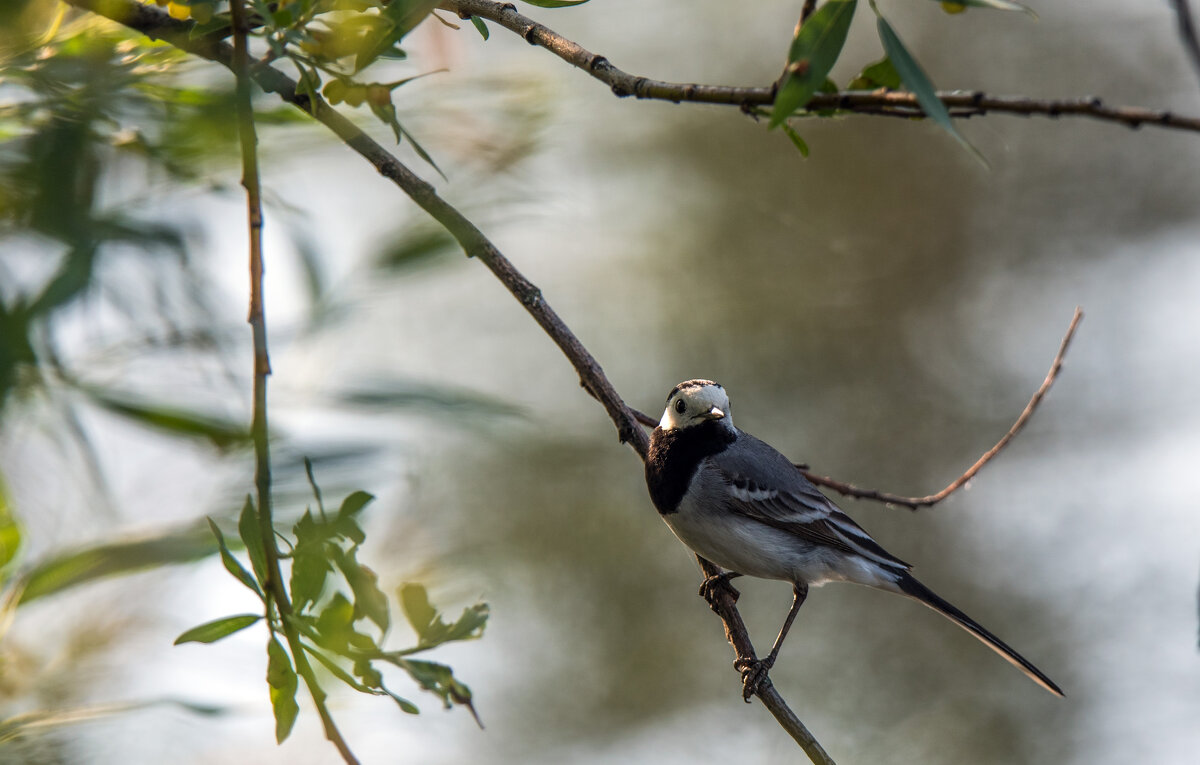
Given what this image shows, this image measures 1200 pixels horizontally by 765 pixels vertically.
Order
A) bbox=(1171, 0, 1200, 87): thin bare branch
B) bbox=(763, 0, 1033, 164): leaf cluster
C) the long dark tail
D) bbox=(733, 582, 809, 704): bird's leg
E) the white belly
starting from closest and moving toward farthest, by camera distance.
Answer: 1. bbox=(1171, 0, 1200, 87): thin bare branch
2. bbox=(763, 0, 1033, 164): leaf cluster
3. bbox=(733, 582, 809, 704): bird's leg
4. the long dark tail
5. the white belly

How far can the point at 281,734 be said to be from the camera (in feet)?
2.36

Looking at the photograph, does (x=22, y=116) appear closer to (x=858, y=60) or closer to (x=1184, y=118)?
(x=1184, y=118)

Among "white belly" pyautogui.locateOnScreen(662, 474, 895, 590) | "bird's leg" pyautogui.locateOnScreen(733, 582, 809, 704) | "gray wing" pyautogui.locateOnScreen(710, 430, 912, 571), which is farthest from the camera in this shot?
"gray wing" pyautogui.locateOnScreen(710, 430, 912, 571)

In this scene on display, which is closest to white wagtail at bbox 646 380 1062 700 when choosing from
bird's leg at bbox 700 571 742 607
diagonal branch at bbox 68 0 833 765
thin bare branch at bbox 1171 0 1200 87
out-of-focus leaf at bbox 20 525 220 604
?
bird's leg at bbox 700 571 742 607

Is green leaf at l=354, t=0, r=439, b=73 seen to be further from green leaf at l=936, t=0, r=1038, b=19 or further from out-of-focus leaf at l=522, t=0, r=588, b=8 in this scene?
green leaf at l=936, t=0, r=1038, b=19

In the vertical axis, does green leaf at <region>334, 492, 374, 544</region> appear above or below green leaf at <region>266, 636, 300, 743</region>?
above

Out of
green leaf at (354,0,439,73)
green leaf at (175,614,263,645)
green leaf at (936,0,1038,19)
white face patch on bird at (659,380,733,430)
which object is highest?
green leaf at (936,0,1038,19)

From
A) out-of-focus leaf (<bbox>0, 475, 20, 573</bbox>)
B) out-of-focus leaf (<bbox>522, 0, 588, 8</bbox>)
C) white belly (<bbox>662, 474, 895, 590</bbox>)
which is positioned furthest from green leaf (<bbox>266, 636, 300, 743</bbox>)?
white belly (<bbox>662, 474, 895, 590</bbox>)

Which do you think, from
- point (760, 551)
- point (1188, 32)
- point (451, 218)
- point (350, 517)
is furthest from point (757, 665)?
point (1188, 32)

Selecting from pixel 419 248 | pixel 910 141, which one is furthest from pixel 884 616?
pixel 419 248

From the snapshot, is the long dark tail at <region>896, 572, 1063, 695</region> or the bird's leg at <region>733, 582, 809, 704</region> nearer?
the bird's leg at <region>733, 582, 809, 704</region>

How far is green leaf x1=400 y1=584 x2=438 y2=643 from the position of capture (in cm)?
71

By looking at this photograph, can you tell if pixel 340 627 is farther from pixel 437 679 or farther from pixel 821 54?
pixel 821 54

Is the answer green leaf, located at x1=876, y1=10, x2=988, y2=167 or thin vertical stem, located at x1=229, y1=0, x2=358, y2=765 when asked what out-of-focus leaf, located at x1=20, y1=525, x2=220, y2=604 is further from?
green leaf, located at x1=876, y1=10, x2=988, y2=167
